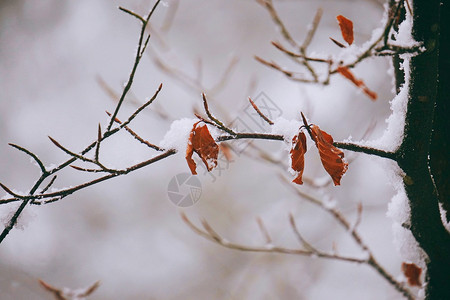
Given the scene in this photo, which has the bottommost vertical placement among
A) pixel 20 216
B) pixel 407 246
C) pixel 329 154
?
pixel 20 216

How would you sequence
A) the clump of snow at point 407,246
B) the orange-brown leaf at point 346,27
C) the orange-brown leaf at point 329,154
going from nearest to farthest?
the orange-brown leaf at point 329,154 → the orange-brown leaf at point 346,27 → the clump of snow at point 407,246

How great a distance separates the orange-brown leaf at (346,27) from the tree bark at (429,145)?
15 centimetres

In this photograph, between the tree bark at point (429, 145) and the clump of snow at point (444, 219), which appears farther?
the clump of snow at point (444, 219)

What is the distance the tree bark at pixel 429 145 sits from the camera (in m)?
0.87

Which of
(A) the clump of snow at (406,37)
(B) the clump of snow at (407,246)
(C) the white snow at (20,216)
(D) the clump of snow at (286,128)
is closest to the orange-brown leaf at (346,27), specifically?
(A) the clump of snow at (406,37)

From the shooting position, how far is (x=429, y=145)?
0.91 metres

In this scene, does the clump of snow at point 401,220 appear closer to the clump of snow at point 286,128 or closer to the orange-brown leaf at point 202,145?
the clump of snow at point 286,128

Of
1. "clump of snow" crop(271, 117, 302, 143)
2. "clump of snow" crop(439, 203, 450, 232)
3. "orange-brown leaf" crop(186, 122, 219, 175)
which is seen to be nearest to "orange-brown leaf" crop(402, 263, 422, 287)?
"clump of snow" crop(439, 203, 450, 232)

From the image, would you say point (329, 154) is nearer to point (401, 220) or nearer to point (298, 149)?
point (298, 149)

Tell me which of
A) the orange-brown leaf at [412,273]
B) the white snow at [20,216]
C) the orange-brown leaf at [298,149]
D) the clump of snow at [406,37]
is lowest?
the white snow at [20,216]

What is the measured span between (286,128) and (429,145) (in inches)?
14.5

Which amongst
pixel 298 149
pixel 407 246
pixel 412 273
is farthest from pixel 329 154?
pixel 412 273

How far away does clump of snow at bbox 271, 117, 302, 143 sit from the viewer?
2.77 ft

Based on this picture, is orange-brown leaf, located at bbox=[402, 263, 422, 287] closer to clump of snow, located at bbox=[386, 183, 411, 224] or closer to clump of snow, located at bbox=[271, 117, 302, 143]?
clump of snow, located at bbox=[386, 183, 411, 224]
